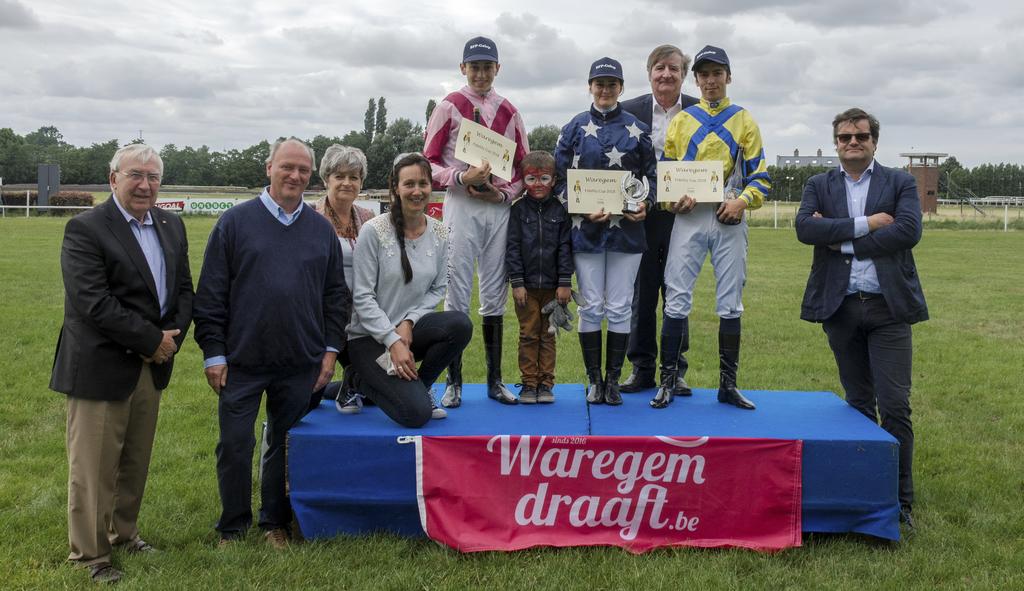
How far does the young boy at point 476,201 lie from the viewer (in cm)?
525

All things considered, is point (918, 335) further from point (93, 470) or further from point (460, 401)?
point (93, 470)

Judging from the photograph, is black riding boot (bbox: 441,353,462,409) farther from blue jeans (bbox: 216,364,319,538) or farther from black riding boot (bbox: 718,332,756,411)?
black riding boot (bbox: 718,332,756,411)

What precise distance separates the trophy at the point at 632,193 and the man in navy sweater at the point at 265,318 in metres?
1.81

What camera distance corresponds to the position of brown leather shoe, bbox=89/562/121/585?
149 inches

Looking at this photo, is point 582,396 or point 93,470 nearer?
point 93,470

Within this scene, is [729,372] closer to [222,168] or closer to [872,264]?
[872,264]

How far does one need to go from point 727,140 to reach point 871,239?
111cm

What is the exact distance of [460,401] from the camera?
5262 millimetres

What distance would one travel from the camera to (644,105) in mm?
5789

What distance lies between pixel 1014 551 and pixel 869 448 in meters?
0.88

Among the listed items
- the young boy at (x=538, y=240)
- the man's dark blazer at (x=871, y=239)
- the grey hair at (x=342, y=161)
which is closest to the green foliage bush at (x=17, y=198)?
the grey hair at (x=342, y=161)

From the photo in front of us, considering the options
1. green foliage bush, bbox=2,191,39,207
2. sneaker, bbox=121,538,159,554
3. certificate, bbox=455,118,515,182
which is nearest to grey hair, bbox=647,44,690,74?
certificate, bbox=455,118,515,182

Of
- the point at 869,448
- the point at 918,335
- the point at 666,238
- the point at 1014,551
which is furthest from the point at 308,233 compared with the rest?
the point at 918,335

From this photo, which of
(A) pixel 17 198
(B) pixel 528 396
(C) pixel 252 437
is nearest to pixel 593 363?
(B) pixel 528 396
